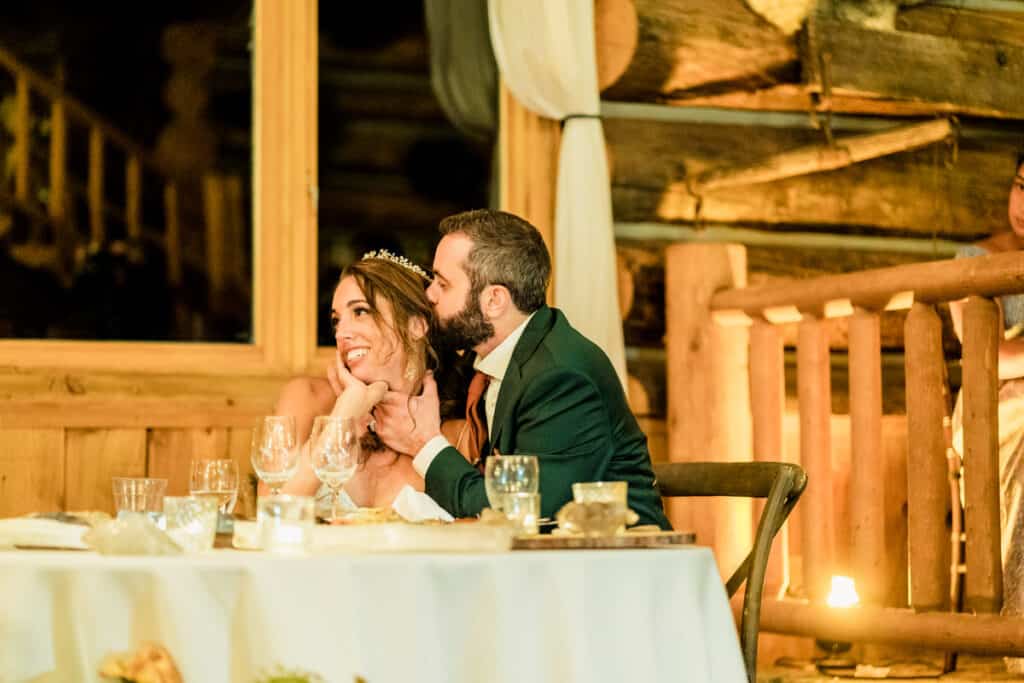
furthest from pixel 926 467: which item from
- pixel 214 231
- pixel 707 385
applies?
pixel 214 231

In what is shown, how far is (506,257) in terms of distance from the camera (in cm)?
352

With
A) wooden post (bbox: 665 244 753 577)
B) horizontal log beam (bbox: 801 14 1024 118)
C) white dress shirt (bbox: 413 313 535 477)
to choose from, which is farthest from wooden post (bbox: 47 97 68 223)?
horizontal log beam (bbox: 801 14 1024 118)

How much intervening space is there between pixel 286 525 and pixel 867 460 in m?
2.43

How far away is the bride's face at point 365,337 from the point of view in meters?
3.88

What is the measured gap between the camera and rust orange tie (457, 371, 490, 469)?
3.60 meters

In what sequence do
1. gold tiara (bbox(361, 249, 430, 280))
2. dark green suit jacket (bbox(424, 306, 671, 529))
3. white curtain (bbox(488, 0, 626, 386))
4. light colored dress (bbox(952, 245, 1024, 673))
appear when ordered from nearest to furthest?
dark green suit jacket (bbox(424, 306, 671, 529)) → gold tiara (bbox(361, 249, 430, 280)) → light colored dress (bbox(952, 245, 1024, 673)) → white curtain (bbox(488, 0, 626, 386))

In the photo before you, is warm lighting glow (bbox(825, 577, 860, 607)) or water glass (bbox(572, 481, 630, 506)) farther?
warm lighting glow (bbox(825, 577, 860, 607))

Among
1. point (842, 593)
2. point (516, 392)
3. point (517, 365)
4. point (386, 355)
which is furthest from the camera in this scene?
point (842, 593)

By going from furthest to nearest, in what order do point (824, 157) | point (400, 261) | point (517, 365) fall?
point (824, 157), point (400, 261), point (517, 365)

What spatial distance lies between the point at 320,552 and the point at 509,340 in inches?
49.9

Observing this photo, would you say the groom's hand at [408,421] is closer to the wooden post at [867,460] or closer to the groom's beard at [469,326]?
the groom's beard at [469,326]

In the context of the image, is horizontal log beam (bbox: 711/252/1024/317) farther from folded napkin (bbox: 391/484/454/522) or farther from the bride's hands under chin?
folded napkin (bbox: 391/484/454/522)

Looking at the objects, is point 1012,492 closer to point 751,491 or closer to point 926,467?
point 926,467

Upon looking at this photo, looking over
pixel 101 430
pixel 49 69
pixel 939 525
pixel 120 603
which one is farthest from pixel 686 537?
pixel 49 69
